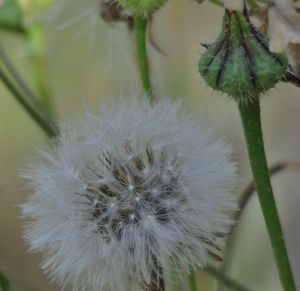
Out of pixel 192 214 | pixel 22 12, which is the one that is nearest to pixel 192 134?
pixel 192 214

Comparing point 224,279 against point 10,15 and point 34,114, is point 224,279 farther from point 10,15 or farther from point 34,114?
point 10,15

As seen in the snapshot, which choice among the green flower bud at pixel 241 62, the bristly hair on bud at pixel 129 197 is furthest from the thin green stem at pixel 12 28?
the green flower bud at pixel 241 62

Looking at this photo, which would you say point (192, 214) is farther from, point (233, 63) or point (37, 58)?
point (37, 58)

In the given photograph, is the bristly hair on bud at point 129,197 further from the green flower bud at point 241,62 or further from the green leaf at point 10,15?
the green leaf at point 10,15

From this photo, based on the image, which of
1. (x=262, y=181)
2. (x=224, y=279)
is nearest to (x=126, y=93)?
(x=224, y=279)

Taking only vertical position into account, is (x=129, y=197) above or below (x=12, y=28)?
below

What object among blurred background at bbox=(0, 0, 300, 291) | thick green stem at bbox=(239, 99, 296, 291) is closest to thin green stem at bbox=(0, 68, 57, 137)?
blurred background at bbox=(0, 0, 300, 291)
